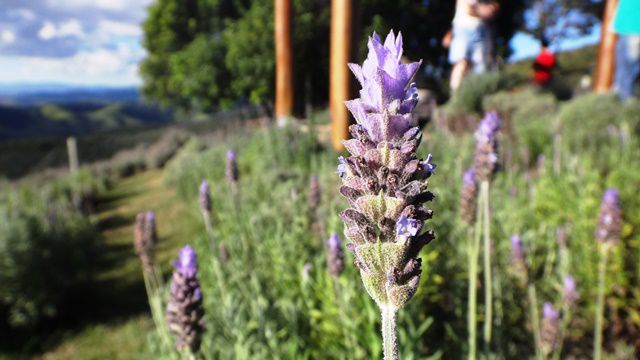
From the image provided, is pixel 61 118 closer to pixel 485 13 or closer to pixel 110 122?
pixel 110 122

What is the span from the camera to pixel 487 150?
183 cm

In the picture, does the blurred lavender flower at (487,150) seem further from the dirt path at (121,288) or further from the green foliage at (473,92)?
the green foliage at (473,92)

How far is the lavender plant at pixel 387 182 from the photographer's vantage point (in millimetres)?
656

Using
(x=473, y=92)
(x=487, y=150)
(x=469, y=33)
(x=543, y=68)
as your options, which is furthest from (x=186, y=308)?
(x=543, y=68)

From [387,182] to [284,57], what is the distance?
305 inches

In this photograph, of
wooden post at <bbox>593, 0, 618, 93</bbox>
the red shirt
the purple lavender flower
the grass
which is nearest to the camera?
the purple lavender flower

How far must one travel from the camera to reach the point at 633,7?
158cm

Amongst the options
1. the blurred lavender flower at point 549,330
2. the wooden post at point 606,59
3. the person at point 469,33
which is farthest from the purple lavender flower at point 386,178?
the wooden post at point 606,59

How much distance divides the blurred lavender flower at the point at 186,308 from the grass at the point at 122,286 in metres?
1.87

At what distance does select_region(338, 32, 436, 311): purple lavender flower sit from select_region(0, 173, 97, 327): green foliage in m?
5.06

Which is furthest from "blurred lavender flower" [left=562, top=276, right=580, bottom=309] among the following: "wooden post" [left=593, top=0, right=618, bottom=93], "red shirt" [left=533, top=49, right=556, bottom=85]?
"red shirt" [left=533, top=49, right=556, bottom=85]

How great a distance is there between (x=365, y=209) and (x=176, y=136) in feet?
53.8

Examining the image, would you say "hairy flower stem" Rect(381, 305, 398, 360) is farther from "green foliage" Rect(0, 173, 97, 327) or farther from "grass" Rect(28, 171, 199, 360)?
"green foliage" Rect(0, 173, 97, 327)

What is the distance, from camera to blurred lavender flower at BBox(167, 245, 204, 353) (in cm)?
149
